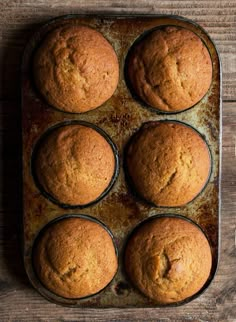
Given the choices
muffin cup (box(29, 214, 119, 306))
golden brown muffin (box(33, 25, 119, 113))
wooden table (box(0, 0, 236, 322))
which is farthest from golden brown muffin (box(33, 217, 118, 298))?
golden brown muffin (box(33, 25, 119, 113))

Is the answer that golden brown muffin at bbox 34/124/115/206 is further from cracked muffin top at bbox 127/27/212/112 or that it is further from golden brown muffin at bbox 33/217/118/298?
cracked muffin top at bbox 127/27/212/112

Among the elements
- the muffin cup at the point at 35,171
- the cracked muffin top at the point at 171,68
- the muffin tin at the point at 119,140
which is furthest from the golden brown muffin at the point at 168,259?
the cracked muffin top at the point at 171,68

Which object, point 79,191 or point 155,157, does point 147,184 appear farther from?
point 79,191

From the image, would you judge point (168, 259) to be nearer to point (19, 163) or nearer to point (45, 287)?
point (45, 287)

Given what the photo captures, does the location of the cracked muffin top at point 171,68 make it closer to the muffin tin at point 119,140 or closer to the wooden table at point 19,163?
the muffin tin at point 119,140

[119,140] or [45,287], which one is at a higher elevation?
[119,140]

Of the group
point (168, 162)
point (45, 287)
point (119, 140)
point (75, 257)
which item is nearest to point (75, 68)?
point (119, 140)
